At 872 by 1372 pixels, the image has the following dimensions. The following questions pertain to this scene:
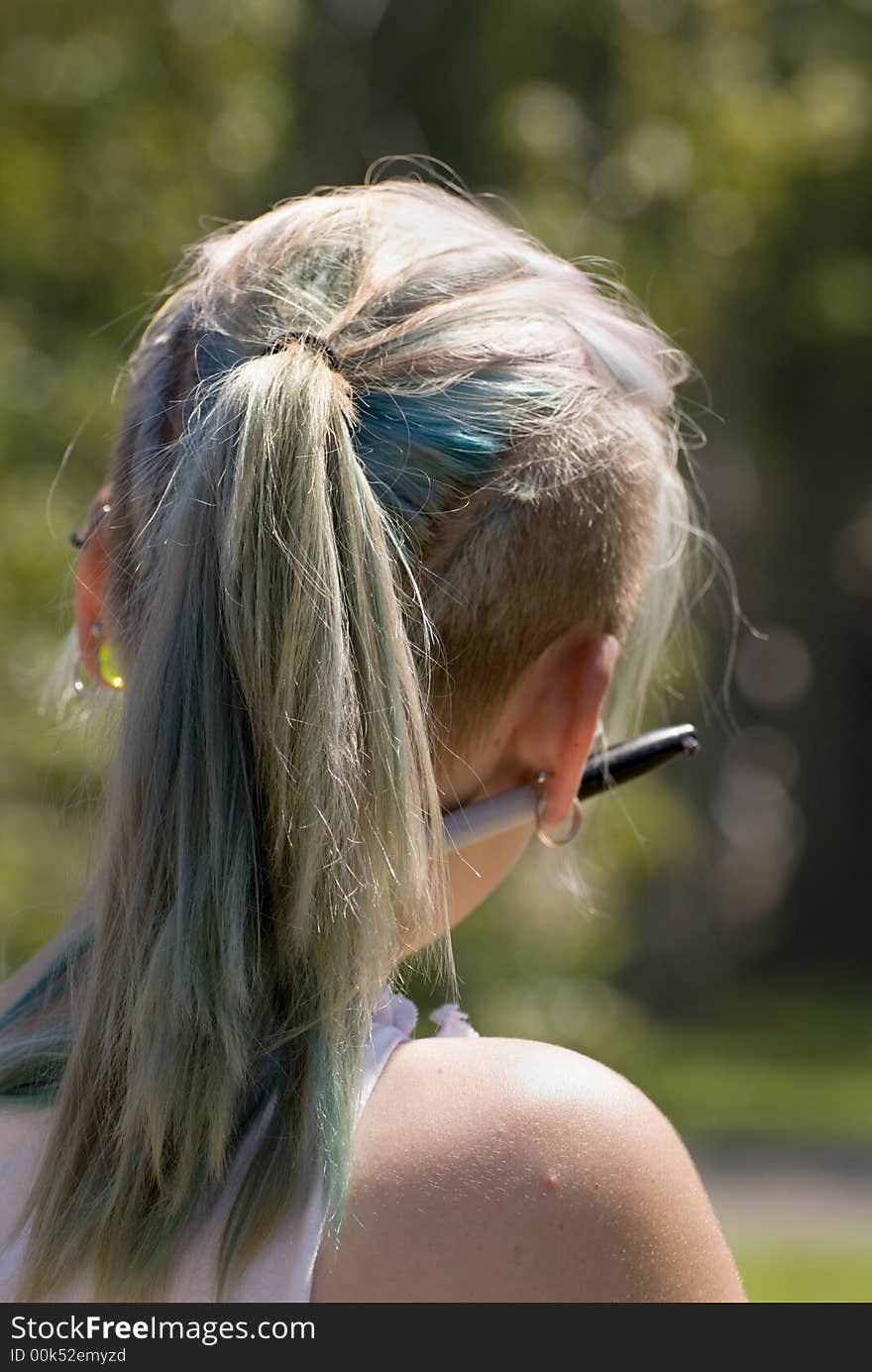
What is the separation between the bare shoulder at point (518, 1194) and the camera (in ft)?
3.32

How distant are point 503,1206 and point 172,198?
4495 millimetres

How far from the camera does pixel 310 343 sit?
4.09 ft

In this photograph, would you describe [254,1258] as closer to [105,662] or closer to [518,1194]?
[518,1194]

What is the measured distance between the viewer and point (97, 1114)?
1.12 m

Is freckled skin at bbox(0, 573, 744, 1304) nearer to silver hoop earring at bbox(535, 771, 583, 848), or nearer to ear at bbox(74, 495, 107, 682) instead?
silver hoop earring at bbox(535, 771, 583, 848)

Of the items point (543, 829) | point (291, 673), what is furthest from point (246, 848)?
point (543, 829)

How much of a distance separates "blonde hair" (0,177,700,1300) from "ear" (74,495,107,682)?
0.19 ft

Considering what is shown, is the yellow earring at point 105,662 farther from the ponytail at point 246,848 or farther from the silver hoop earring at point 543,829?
the silver hoop earring at point 543,829

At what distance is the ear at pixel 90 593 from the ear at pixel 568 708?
437 millimetres

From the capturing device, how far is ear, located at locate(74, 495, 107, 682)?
1438 millimetres

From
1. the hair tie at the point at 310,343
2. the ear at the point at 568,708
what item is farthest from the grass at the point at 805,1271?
the hair tie at the point at 310,343

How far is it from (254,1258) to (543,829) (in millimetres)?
545

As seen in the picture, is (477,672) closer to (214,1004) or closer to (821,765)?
(214,1004)
